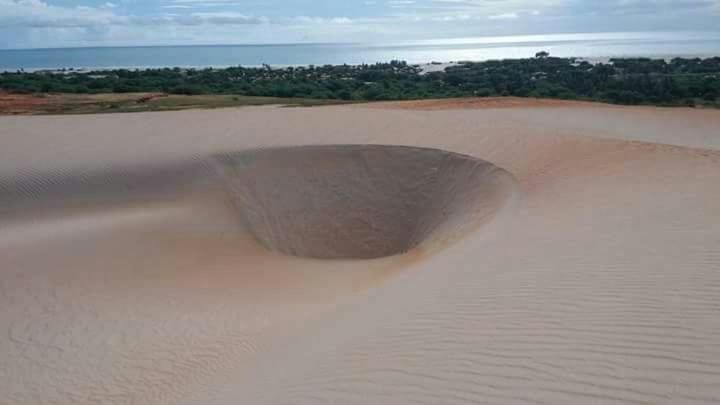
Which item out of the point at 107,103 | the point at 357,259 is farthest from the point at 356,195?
the point at 107,103

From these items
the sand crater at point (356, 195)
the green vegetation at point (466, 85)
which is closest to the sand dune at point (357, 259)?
the sand crater at point (356, 195)

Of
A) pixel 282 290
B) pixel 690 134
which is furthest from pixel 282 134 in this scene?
pixel 690 134

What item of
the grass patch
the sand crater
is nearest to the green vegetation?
the grass patch

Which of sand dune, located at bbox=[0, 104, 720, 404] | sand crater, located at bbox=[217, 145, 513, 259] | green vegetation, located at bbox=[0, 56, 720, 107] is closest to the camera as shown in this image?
sand dune, located at bbox=[0, 104, 720, 404]

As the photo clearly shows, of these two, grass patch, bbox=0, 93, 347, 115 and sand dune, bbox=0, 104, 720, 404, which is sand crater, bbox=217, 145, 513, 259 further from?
grass patch, bbox=0, 93, 347, 115

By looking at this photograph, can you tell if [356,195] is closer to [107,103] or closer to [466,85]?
[107,103]

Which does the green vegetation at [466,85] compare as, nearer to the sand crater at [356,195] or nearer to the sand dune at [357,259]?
the sand dune at [357,259]

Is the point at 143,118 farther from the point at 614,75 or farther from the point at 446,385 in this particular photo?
the point at 614,75
